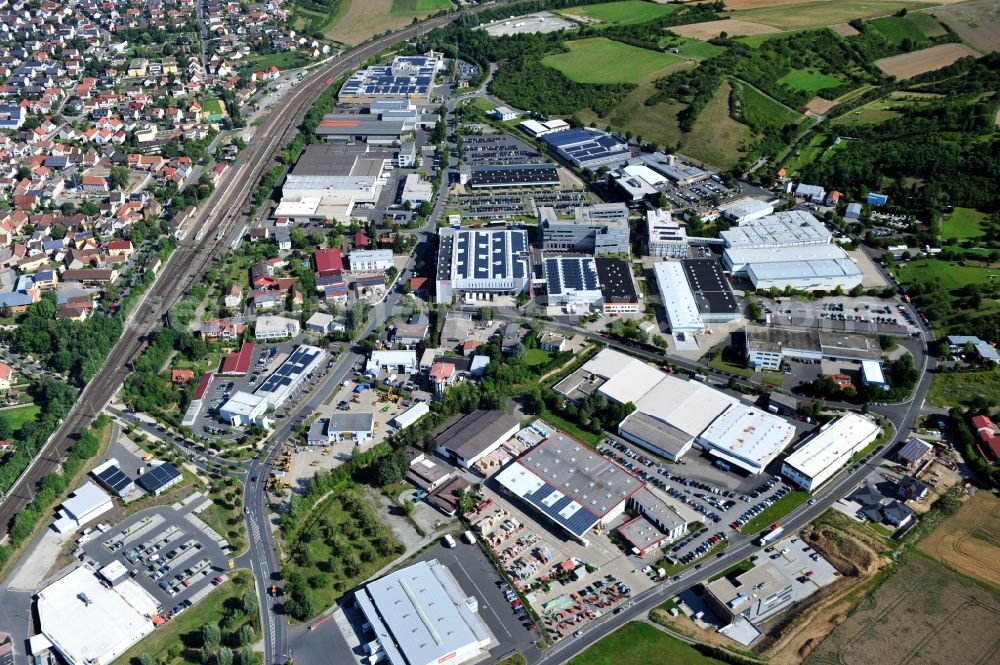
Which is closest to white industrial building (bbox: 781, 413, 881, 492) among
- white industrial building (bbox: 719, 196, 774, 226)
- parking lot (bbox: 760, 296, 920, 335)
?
parking lot (bbox: 760, 296, 920, 335)

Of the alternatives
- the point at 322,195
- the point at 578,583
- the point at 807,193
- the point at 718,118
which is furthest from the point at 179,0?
the point at 578,583

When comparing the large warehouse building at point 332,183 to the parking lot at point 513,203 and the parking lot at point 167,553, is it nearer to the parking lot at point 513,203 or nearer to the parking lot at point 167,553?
the parking lot at point 513,203

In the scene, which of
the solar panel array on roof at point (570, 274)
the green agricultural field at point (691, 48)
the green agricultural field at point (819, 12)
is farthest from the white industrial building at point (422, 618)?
the green agricultural field at point (819, 12)

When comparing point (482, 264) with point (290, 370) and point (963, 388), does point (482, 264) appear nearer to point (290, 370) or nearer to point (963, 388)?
point (290, 370)

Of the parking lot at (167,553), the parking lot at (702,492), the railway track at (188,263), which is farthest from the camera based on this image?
the railway track at (188,263)

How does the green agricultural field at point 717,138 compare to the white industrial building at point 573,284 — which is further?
the green agricultural field at point 717,138

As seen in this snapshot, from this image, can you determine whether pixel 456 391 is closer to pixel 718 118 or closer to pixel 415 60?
pixel 718 118

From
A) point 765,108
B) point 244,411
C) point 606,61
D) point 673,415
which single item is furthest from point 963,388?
point 606,61

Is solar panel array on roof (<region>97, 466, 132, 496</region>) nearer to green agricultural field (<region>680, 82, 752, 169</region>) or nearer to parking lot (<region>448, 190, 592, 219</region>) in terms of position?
parking lot (<region>448, 190, 592, 219</region>)
